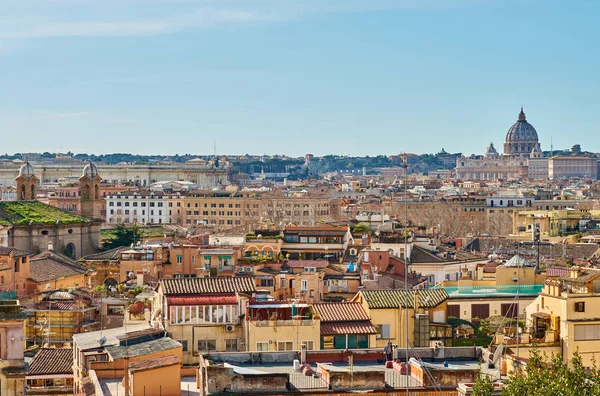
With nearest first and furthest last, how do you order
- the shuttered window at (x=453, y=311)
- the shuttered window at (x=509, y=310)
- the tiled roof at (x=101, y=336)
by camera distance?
the tiled roof at (x=101, y=336), the shuttered window at (x=509, y=310), the shuttered window at (x=453, y=311)

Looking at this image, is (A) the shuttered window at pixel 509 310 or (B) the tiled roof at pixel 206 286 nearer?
(B) the tiled roof at pixel 206 286

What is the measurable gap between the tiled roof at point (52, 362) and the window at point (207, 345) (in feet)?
6.80

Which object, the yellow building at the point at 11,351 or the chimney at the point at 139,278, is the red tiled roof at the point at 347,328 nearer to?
the yellow building at the point at 11,351

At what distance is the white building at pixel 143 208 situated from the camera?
106125mm

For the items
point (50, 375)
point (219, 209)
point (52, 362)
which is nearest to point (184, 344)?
point (50, 375)

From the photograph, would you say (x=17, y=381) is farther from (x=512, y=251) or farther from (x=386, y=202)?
(x=386, y=202)

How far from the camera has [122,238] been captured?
61.3m

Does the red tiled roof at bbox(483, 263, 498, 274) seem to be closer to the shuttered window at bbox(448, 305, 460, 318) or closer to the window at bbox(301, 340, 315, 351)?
the shuttered window at bbox(448, 305, 460, 318)

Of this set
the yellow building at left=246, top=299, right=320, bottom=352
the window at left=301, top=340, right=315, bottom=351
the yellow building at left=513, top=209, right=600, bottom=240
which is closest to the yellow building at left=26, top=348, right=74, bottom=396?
the yellow building at left=246, top=299, right=320, bottom=352

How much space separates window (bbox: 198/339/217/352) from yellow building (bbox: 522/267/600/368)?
502 cm

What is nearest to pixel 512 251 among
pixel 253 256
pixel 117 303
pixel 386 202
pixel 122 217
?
pixel 253 256

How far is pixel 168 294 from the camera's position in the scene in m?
24.1

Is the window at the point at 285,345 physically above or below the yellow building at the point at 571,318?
below

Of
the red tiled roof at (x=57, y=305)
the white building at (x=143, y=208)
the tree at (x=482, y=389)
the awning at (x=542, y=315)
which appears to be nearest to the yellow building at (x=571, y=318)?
the awning at (x=542, y=315)
